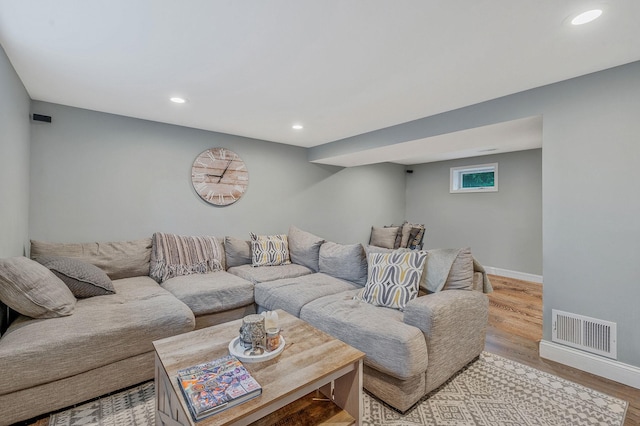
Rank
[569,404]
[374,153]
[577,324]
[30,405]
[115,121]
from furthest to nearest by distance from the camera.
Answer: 1. [374,153]
2. [115,121]
3. [577,324]
4. [569,404]
5. [30,405]

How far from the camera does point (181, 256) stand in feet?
10.8

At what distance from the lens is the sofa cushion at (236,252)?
12.2ft

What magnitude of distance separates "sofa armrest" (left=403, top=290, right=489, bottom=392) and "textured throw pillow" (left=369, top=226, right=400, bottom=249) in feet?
11.0

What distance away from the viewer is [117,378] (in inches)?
76.5

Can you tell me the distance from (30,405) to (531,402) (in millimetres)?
3020

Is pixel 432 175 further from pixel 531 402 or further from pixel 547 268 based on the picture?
pixel 531 402

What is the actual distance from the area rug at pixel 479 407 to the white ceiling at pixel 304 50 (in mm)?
2189

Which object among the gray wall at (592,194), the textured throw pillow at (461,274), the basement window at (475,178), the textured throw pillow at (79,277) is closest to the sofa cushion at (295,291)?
the textured throw pillow at (461,274)

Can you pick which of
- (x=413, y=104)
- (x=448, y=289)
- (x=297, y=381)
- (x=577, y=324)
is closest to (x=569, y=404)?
(x=577, y=324)

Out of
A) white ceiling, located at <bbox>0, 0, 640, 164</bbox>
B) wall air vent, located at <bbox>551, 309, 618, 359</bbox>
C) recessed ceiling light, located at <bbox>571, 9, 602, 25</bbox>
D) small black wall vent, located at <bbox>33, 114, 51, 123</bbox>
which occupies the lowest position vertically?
wall air vent, located at <bbox>551, 309, 618, 359</bbox>

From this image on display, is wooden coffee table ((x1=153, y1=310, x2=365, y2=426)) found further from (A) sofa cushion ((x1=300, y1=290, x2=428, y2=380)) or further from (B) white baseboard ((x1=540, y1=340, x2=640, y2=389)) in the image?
(B) white baseboard ((x1=540, y1=340, x2=640, y2=389))

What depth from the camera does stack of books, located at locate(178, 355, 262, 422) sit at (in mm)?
1132

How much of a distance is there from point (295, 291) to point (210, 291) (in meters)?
0.81

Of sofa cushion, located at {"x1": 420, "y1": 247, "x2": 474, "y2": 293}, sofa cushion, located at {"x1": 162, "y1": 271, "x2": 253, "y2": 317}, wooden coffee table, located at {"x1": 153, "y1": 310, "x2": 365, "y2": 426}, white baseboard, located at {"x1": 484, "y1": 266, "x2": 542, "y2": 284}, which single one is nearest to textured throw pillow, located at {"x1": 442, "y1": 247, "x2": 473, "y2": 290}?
sofa cushion, located at {"x1": 420, "y1": 247, "x2": 474, "y2": 293}
